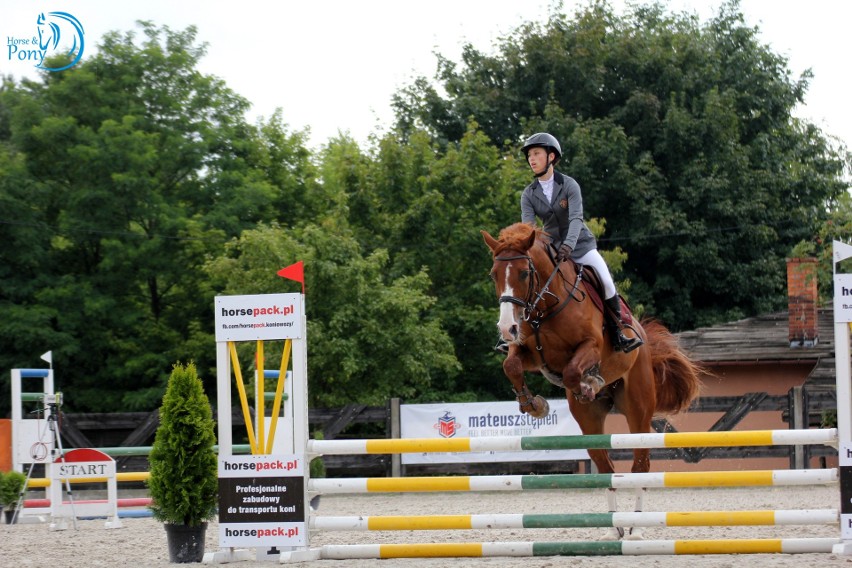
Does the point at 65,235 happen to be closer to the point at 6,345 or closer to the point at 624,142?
the point at 6,345

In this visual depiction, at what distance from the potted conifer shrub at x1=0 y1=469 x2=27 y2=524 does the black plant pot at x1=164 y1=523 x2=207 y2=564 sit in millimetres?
5073

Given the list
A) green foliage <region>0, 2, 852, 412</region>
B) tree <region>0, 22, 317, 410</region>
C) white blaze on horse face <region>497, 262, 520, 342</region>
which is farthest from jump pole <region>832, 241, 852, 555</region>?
tree <region>0, 22, 317, 410</region>

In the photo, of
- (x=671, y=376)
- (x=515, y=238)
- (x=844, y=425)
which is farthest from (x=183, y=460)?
(x=844, y=425)

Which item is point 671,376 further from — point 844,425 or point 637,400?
point 844,425

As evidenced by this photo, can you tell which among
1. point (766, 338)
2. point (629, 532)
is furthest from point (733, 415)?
point (629, 532)

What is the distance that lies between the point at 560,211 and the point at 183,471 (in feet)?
10.5

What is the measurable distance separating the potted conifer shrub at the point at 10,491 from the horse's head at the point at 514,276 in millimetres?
7246

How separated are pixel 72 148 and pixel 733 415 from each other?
1490 centimetres

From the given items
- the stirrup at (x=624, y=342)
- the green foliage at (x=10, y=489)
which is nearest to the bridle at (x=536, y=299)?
the stirrup at (x=624, y=342)

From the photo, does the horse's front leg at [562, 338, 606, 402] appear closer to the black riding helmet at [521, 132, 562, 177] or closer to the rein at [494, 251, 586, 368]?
the rein at [494, 251, 586, 368]

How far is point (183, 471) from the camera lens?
23.1ft

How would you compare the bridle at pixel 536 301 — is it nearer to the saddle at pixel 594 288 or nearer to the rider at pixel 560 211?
the saddle at pixel 594 288

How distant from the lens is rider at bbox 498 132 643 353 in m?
7.09

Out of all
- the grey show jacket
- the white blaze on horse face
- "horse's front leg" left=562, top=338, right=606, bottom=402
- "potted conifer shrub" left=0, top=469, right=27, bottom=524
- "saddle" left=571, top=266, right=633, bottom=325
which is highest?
the grey show jacket
